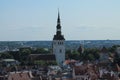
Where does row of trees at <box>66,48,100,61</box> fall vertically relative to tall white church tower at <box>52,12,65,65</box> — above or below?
below

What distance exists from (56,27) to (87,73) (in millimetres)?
30441

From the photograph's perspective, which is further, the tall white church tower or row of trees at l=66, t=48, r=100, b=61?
row of trees at l=66, t=48, r=100, b=61

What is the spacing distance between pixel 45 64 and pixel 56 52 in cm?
384

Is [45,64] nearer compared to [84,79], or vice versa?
[84,79]

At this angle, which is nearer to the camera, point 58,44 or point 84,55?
point 58,44

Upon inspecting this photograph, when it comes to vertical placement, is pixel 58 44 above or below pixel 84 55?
above

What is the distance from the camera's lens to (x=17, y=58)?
115 metres

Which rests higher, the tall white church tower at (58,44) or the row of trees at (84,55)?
the tall white church tower at (58,44)

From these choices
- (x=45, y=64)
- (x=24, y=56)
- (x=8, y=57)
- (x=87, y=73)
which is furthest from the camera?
(x=8, y=57)

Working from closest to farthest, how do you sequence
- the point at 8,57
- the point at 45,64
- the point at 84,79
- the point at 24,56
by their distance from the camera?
1. the point at 84,79
2. the point at 45,64
3. the point at 24,56
4. the point at 8,57

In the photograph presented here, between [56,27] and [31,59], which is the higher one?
[56,27]

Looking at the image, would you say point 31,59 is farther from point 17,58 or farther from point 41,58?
point 17,58

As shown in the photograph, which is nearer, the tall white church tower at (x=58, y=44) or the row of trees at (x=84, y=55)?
the tall white church tower at (x=58, y=44)

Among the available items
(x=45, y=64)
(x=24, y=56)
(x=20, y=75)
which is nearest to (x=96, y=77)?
(x=20, y=75)
